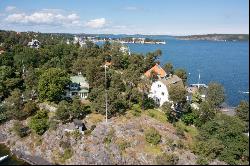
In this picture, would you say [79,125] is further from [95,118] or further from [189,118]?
[189,118]

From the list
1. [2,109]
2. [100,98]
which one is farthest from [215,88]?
[2,109]

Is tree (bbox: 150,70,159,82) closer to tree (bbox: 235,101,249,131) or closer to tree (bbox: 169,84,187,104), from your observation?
tree (bbox: 169,84,187,104)

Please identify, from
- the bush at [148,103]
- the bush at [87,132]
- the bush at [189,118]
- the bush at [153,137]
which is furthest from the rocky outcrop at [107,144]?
the bush at [148,103]

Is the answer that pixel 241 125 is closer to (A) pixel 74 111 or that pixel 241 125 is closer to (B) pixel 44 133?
(A) pixel 74 111

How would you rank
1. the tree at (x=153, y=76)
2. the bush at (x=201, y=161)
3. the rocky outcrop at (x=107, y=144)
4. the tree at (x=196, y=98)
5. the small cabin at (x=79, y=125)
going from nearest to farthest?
1. the bush at (x=201, y=161)
2. the rocky outcrop at (x=107, y=144)
3. the small cabin at (x=79, y=125)
4. the tree at (x=196, y=98)
5. the tree at (x=153, y=76)

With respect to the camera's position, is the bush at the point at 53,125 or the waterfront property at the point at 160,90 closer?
the bush at the point at 53,125

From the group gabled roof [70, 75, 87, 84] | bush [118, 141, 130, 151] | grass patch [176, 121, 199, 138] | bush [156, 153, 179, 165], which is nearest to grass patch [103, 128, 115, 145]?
bush [118, 141, 130, 151]

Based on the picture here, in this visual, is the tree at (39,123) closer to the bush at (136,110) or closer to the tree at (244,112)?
the bush at (136,110)

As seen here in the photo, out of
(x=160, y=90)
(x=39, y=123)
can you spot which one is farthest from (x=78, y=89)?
(x=160, y=90)
